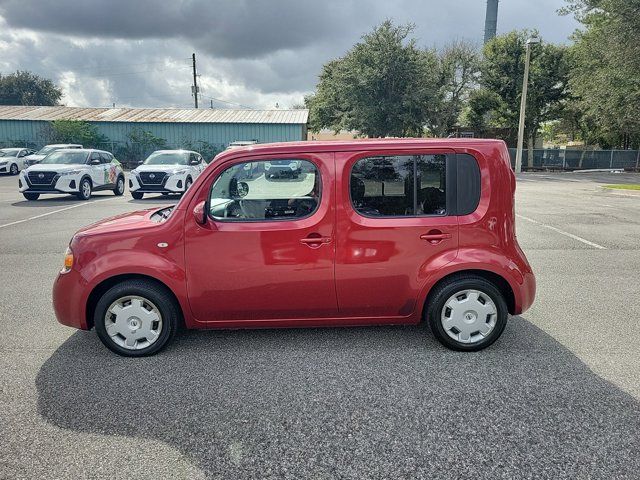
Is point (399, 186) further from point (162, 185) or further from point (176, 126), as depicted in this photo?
point (176, 126)

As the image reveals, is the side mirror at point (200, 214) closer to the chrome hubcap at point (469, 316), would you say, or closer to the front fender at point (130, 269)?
the front fender at point (130, 269)

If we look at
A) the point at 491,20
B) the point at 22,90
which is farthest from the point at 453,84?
the point at 22,90

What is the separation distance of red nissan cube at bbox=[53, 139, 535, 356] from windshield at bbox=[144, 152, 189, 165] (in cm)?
1363

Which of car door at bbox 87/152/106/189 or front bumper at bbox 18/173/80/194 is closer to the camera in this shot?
front bumper at bbox 18/173/80/194

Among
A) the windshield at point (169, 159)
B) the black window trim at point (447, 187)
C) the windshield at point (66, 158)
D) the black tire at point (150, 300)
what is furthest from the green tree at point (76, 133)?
the black window trim at point (447, 187)

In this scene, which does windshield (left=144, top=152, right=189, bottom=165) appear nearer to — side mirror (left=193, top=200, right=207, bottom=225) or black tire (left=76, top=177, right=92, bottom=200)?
black tire (left=76, top=177, right=92, bottom=200)

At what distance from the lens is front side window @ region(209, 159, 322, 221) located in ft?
12.5

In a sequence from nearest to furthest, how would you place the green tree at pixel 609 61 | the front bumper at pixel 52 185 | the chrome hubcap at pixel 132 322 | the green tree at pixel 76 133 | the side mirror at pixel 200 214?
the side mirror at pixel 200 214
the chrome hubcap at pixel 132 322
the front bumper at pixel 52 185
the green tree at pixel 609 61
the green tree at pixel 76 133

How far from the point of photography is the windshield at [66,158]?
1633 cm

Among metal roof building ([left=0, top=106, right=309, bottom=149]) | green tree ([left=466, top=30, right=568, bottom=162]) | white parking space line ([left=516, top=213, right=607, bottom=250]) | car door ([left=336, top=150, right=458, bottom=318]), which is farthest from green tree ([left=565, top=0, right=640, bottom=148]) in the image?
car door ([left=336, top=150, right=458, bottom=318])

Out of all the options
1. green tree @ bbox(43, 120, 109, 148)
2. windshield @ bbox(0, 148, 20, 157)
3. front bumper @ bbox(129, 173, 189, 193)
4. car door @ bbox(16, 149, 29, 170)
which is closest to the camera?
front bumper @ bbox(129, 173, 189, 193)

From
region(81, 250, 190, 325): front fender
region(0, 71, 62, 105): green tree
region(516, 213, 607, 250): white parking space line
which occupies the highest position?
region(0, 71, 62, 105): green tree

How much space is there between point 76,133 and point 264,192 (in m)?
39.1

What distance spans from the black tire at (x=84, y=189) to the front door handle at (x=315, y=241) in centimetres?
1438
